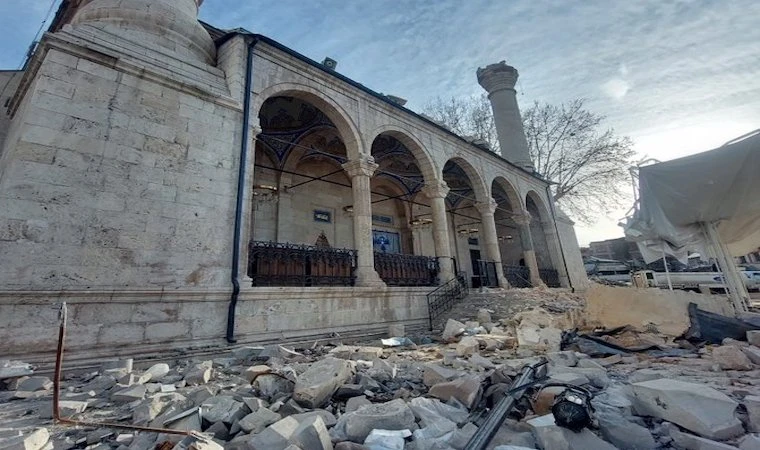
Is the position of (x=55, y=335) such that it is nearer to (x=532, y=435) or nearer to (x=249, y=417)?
(x=249, y=417)

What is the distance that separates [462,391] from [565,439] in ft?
2.94

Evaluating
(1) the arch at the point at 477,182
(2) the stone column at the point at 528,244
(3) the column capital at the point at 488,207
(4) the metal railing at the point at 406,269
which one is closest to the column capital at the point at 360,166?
(4) the metal railing at the point at 406,269

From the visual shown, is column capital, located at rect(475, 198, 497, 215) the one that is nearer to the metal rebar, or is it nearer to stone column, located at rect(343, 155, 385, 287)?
stone column, located at rect(343, 155, 385, 287)

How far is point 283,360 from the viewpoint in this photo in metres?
4.54

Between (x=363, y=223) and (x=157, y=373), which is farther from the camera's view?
(x=363, y=223)

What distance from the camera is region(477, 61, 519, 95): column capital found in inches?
797

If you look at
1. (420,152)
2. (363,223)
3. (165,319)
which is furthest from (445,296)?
(165,319)

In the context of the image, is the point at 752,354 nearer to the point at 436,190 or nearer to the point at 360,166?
the point at 360,166

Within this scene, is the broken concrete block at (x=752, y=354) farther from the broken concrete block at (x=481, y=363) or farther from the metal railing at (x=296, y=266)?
the metal railing at (x=296, y=266)

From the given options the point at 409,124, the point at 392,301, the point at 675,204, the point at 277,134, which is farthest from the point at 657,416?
the point at 277,134

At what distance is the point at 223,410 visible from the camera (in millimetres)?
2439

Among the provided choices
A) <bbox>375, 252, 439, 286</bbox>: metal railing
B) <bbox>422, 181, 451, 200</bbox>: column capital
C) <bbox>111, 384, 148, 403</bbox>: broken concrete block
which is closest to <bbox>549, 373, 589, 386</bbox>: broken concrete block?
<bbox>111, 384, 148, 403</bbox>: broken concrete block

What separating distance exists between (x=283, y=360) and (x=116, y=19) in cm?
727

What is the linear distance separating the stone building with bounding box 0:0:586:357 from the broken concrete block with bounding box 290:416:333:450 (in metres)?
3.81
